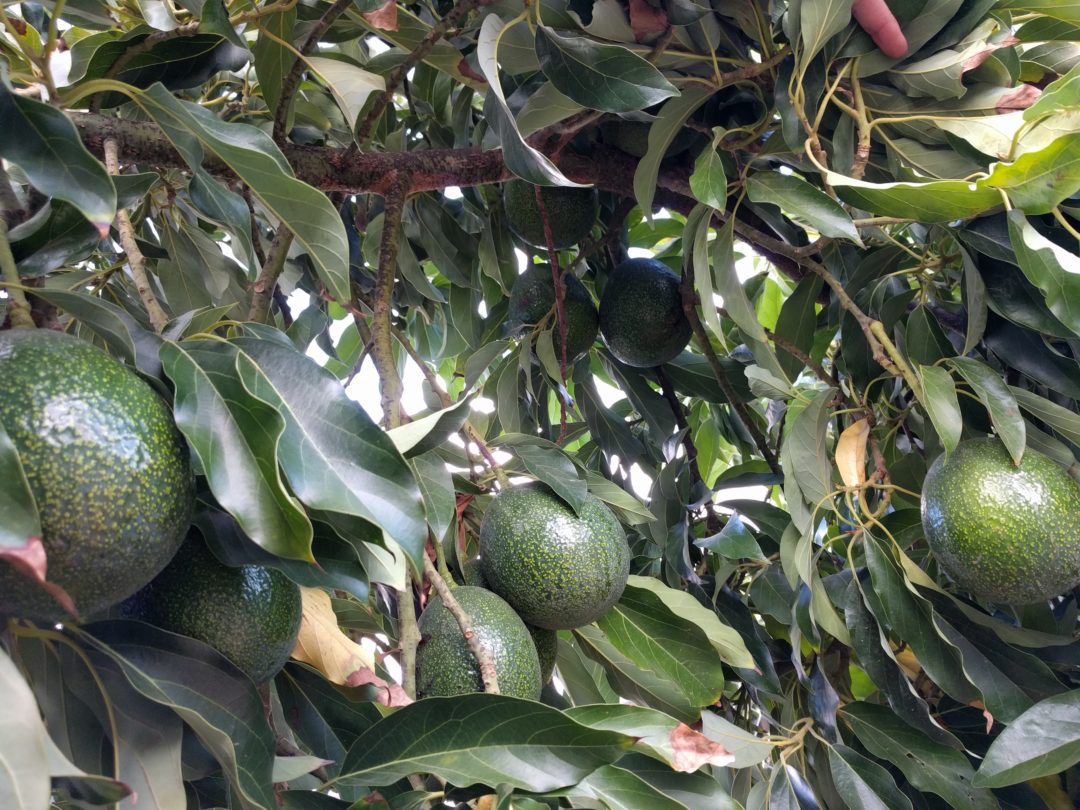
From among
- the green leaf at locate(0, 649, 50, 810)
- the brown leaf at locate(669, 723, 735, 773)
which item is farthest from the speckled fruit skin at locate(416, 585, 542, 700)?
the green leaf at locate(0, 649, 50, 810)

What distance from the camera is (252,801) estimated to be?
59 cm

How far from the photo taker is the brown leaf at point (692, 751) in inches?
29.5

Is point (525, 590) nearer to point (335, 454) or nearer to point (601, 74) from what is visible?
point (335, 454)

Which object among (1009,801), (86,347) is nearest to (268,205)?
(86,347)

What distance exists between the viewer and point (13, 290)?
62 cm

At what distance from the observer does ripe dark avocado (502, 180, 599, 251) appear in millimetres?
1315

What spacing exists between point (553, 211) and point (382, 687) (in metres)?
0.76

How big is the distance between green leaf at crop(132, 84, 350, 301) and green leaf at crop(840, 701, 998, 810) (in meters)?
0.79

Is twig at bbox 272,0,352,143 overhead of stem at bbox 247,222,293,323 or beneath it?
overhead

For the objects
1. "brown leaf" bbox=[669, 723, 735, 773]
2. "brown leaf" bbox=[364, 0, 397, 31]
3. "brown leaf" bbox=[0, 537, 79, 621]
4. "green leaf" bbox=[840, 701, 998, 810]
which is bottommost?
"green leaf" bbox=[840, 701, 998, 810]

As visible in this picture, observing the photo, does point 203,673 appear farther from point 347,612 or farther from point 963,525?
point 963,525

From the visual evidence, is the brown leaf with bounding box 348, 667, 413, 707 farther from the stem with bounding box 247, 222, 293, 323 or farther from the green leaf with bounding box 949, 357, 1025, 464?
the green leaf with bounding box 949, 357, 1025, 464

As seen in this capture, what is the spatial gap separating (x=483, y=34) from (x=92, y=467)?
23.7 inches

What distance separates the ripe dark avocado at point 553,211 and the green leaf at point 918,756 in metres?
0.75
